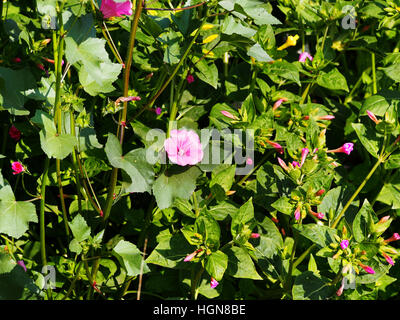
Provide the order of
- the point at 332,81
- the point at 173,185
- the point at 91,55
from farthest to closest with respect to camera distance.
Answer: the point at 332,81 < the point at 173,185 < the point at 91,55

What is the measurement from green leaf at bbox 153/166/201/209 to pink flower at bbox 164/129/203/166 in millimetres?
42

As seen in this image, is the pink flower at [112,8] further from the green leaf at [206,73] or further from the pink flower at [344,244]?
the pink flower at [344,244]

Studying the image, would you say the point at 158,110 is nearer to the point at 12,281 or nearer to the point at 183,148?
the point at 183,148

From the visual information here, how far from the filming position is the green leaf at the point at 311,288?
151cm

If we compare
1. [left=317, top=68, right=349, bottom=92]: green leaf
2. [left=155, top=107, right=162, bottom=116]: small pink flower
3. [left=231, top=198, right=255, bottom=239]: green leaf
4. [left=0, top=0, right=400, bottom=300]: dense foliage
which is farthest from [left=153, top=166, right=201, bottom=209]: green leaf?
[left=317, top=68, right=349, bottom=92]: green leaf

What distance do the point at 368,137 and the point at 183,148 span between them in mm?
660

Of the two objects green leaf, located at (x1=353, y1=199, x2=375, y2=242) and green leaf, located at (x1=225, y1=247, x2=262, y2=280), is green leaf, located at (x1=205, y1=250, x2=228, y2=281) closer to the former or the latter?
green leaf, located at (x1=225, y1=247, x2=262, y2=280)

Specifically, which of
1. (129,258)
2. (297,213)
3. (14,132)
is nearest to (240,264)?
(297,213)

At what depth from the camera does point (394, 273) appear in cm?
179

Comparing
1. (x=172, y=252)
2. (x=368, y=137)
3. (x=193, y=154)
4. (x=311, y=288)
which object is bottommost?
(x=311, y=288)

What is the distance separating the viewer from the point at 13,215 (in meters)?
1.46

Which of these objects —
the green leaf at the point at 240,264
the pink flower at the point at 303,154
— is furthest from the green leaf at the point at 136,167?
the pink flower at the point at 303,154

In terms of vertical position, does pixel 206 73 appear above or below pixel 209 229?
above

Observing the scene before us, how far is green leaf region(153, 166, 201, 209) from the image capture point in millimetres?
1444
